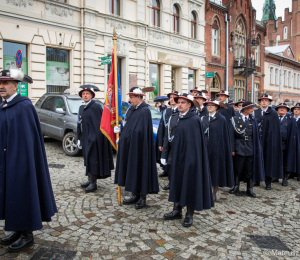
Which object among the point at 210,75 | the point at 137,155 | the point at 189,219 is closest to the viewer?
the point at 189,219

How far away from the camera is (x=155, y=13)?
19719 millimetres

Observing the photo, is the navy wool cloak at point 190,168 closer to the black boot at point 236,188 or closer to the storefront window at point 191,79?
the black boot at point 236,188

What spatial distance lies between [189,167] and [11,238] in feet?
8.48

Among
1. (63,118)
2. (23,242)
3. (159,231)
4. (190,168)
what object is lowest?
(159,231)

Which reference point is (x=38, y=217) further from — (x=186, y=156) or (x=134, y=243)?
(x=186, y=156)

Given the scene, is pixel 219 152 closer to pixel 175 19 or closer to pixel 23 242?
pixel 23 242

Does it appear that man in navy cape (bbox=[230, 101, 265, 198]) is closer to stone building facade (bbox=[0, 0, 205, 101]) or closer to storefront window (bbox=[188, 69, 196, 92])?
stone building facade (bbox=[0, 0, 205, 101])

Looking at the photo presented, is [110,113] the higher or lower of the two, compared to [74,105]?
lower

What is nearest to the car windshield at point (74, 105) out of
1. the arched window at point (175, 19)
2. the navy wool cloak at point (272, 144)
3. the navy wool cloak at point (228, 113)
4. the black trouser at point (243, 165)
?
the navy wool cloak at point (228, 113)

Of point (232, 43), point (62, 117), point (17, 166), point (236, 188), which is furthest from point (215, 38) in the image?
point (17, 166)

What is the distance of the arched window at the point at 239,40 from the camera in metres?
28.9

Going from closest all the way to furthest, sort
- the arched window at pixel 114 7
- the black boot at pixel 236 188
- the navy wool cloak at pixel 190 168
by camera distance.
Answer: the navy wool cloak at pixel 190 168 < the black boot at pixel 236 188 < the arched window at pixel 114 7

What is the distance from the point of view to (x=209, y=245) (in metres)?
3.95

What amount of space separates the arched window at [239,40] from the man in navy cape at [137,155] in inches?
1030
